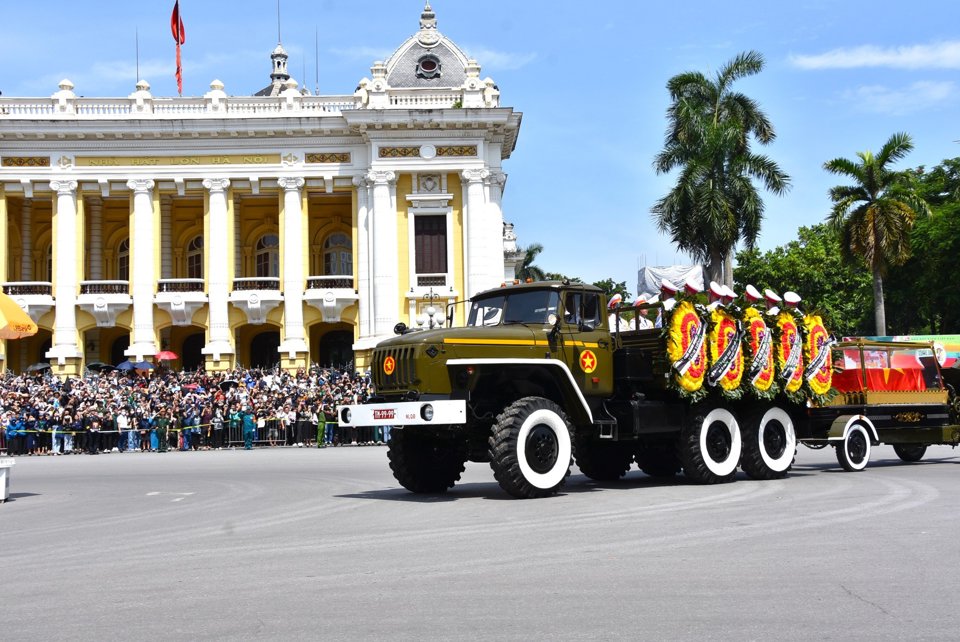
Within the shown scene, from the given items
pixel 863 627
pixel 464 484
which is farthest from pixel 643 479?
pixel 863 627

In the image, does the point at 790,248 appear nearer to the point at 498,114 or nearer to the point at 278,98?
the point at 498,114

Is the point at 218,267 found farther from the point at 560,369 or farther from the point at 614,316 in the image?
the point at 560,369

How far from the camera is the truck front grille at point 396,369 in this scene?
47.8 ft

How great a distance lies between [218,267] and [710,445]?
124 feet

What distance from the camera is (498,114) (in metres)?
49.0

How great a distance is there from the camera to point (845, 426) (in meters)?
18.7

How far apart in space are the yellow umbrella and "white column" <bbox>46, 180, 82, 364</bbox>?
32888 millimetres

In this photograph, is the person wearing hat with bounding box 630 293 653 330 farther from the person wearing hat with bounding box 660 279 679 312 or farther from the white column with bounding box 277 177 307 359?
the white column with bounding box 277 177 307 359

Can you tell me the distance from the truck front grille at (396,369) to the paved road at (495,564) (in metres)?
1.60

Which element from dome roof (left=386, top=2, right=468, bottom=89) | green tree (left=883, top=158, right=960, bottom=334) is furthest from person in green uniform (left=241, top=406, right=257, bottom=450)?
dome roof (left=386, top=2, right=468, bottom=89)

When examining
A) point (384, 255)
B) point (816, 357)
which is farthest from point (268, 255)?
point (816, 357)

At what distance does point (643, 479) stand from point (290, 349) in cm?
3399

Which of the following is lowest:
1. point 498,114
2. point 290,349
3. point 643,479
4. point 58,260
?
point 643,479

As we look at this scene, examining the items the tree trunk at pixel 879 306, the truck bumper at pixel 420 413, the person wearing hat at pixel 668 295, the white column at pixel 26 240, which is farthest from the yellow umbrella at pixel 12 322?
the white column at pixel 26 240
